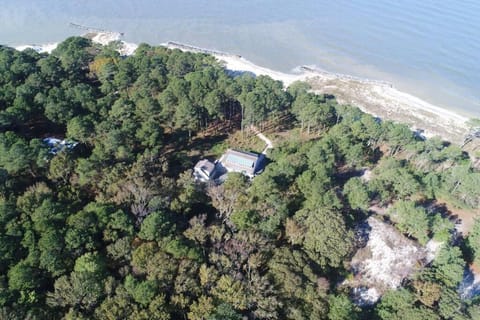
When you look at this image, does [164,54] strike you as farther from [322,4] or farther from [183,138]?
[322,4]

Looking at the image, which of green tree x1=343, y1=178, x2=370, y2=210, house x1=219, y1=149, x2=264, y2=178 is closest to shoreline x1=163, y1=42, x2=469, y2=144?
house x1=219, y1=149, x2=264, y2=178

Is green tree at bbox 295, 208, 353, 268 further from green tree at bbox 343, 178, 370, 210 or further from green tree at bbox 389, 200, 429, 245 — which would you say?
green tree at bbox 389, 200, 429, 245

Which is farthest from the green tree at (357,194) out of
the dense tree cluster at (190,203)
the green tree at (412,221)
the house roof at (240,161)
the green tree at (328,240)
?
the house roof at (240,161)

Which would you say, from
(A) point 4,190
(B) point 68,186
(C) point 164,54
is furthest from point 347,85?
(A) point 4,190

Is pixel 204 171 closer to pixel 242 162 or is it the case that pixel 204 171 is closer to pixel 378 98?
pixel 242 162

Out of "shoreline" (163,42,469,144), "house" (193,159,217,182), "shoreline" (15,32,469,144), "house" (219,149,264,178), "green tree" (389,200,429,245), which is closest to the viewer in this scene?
"green tree" (389,200,429,245)

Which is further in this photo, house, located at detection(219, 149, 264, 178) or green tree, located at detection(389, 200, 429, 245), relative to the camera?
house, located at detection(219, 149, 264, 178)

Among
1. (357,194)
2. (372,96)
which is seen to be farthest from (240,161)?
(372,96)
